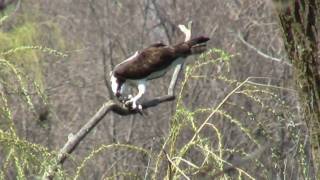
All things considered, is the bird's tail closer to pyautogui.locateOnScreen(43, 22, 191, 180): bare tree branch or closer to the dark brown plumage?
the dark brown plumage

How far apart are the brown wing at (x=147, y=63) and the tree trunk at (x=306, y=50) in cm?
79

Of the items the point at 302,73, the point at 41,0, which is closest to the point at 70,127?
the point at 41,0

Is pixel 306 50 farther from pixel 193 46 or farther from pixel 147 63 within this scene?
pixel 147 63

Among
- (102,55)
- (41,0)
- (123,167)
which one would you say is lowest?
(123,167)

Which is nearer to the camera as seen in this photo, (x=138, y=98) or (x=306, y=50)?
(x=306, y=50)

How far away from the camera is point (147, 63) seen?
123 inches

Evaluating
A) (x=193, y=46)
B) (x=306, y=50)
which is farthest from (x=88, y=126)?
(x=306, y=50)

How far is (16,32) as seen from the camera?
5.37 metres

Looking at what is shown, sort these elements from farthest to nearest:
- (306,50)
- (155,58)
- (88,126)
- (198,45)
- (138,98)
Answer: (138,98) → (155,58) → (198,45) → (88,126) → (306,50)

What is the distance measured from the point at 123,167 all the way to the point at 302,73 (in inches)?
300

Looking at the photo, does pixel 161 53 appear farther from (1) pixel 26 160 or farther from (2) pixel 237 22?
(2) pixel 237 22

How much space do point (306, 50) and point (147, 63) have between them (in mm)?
1031

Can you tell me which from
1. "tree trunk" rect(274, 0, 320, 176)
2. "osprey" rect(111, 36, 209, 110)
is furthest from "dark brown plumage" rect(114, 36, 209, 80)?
"tree trunk" rect(274, 0, 320, 176)

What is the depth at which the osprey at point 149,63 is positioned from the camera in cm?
281
